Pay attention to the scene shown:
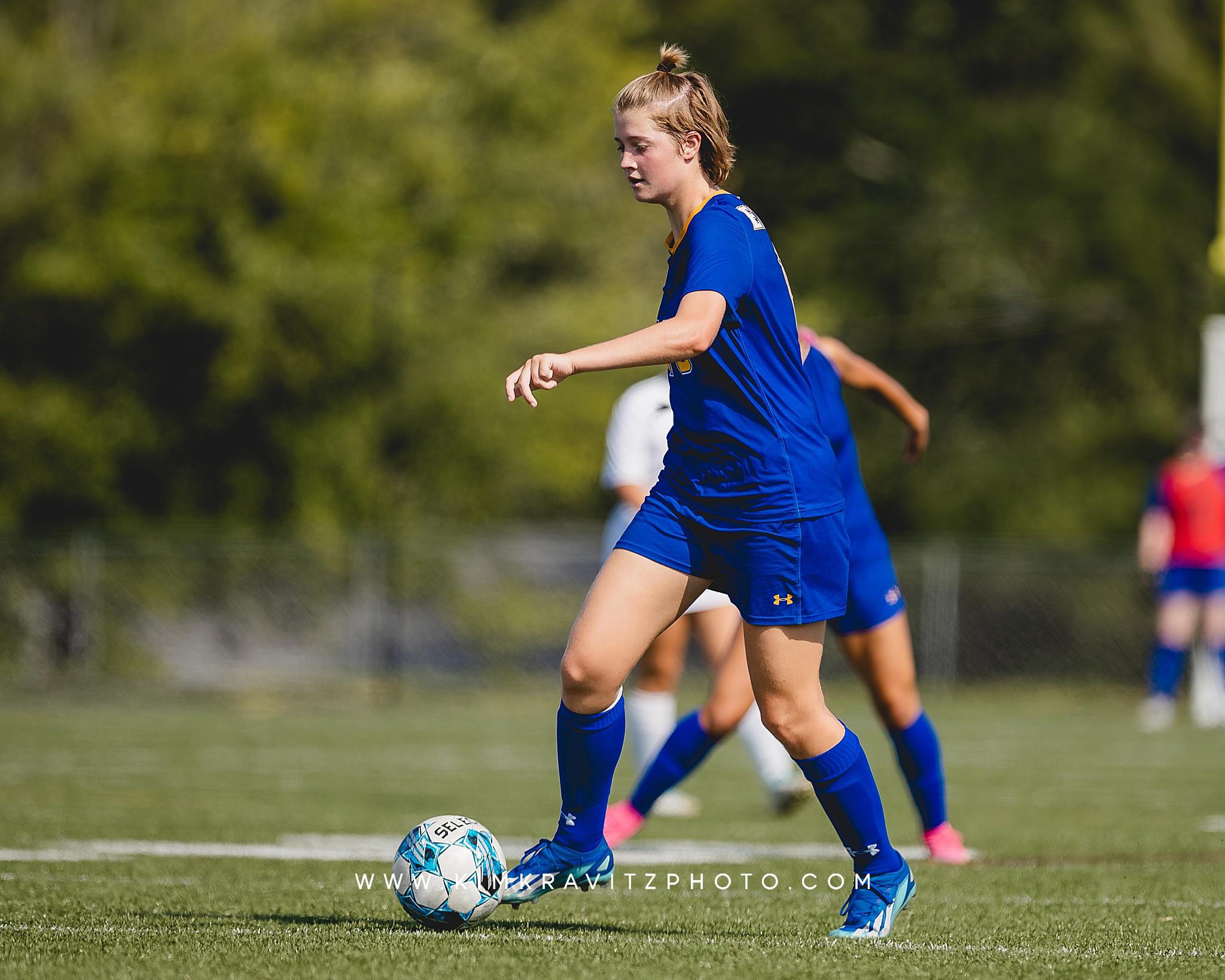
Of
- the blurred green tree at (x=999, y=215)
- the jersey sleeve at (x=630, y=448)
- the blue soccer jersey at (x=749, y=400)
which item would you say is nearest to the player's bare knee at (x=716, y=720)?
the jersey sleeve at (x=630, y=448)

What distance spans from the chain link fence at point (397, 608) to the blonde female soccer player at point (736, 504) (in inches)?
539

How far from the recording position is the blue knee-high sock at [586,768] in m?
4.48

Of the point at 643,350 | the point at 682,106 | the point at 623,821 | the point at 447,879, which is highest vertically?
the point at 682,106

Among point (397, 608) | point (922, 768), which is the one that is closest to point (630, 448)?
point (922, 768)

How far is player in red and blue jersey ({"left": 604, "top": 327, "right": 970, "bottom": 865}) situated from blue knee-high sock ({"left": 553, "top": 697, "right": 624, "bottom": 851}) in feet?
4.47

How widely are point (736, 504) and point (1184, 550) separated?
11.5 meters

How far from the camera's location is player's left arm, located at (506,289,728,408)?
→ 3812mm

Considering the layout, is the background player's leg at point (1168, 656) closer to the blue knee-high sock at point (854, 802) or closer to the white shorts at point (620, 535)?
the white shorts at point (620, 535)

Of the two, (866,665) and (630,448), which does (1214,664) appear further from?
(866,665)

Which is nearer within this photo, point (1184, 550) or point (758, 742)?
point (758, 742)

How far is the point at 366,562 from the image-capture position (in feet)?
60.1

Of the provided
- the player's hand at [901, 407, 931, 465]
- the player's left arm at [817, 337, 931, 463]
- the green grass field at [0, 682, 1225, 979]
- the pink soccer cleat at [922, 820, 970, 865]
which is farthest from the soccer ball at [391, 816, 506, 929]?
the player's left arm at [817, 337, 931, 463]

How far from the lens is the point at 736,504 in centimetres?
426

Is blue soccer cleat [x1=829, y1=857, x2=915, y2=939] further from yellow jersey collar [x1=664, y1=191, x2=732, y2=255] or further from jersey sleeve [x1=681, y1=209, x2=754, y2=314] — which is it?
yellow jersey collar [x1=664, y1=191, x2=732, y2=255]
